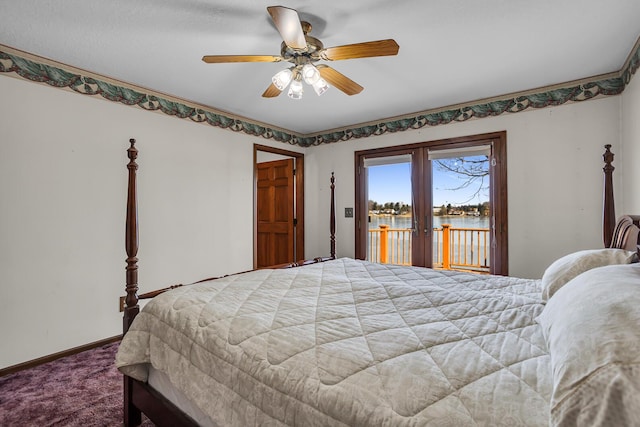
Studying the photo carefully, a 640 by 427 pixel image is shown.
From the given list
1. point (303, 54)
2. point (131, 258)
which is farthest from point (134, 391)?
point (303, 54)

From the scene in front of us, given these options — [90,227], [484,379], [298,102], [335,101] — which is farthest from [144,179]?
[484,379]

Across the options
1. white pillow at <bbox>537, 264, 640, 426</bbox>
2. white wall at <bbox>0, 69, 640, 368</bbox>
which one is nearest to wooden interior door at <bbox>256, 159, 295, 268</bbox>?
white wall at <bbox>0, 69, 640, 368</bbox>

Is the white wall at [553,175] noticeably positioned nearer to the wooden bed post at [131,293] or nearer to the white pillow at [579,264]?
the white pillow at [579,264]

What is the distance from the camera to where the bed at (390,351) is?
605 millimetres

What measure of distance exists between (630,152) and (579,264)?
190cm

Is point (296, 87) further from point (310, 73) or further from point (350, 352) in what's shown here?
point (350, 352)

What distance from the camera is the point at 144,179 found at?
9.87 feet

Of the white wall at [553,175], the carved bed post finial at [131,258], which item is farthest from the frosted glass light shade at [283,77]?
the white wall at [553,175]

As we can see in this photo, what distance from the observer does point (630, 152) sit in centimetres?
247

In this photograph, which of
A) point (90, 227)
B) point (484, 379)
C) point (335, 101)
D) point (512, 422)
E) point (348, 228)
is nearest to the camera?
point (512, 422)

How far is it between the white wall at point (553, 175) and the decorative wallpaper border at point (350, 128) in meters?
0.09

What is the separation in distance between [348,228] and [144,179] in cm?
256

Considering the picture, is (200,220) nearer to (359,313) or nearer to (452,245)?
(359,313)

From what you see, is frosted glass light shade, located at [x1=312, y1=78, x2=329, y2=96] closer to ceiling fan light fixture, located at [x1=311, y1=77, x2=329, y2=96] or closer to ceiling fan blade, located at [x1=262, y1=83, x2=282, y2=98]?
ceiling fan light fixture, located at [x1=311, y1=77, x2=329, y2=96]
